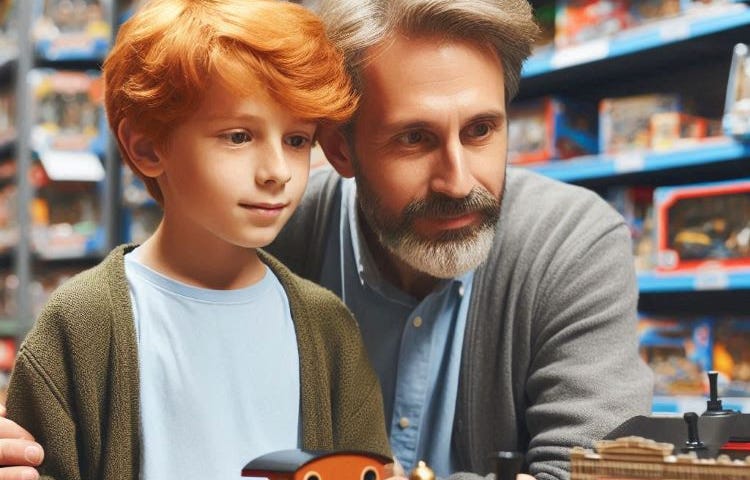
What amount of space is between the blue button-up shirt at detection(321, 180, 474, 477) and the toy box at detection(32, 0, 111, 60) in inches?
137

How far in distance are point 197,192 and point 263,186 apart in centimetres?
8

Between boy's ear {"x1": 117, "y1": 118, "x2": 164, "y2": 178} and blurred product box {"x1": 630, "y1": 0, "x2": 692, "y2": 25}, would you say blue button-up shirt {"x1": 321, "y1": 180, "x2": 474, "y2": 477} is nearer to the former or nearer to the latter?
boy's ear {"x1": 117, "y1": 118, "x2": 164, "y2": 178}

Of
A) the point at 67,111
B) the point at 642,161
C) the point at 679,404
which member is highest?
the point at 67,111

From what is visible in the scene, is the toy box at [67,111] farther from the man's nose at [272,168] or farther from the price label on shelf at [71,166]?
the man's nose at [272,168]

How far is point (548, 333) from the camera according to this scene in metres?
A: 1.43

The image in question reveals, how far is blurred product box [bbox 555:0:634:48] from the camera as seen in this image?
117 inches

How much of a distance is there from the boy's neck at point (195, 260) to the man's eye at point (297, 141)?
0.14 metres

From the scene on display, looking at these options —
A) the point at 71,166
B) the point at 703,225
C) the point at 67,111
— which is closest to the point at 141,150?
the point at 703,225

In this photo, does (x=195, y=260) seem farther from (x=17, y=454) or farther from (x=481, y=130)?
(x=481, y=130)

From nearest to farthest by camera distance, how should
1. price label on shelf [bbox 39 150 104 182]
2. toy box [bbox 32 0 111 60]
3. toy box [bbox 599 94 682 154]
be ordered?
1. toy box [bbox 599 94 682 154]
2. price label on shelf [bbox 39 150 104 182]
3. toy box [bbox 32 0 111 60]

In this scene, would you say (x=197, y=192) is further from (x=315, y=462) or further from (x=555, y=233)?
(x=555, y=233)

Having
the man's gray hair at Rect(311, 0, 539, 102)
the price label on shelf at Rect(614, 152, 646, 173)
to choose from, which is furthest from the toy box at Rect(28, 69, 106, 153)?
the man's gray hair at Rect(311, 0, 539, 102)

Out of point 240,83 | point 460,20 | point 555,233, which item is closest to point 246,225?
point 240,83

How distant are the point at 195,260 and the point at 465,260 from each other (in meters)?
0.39
